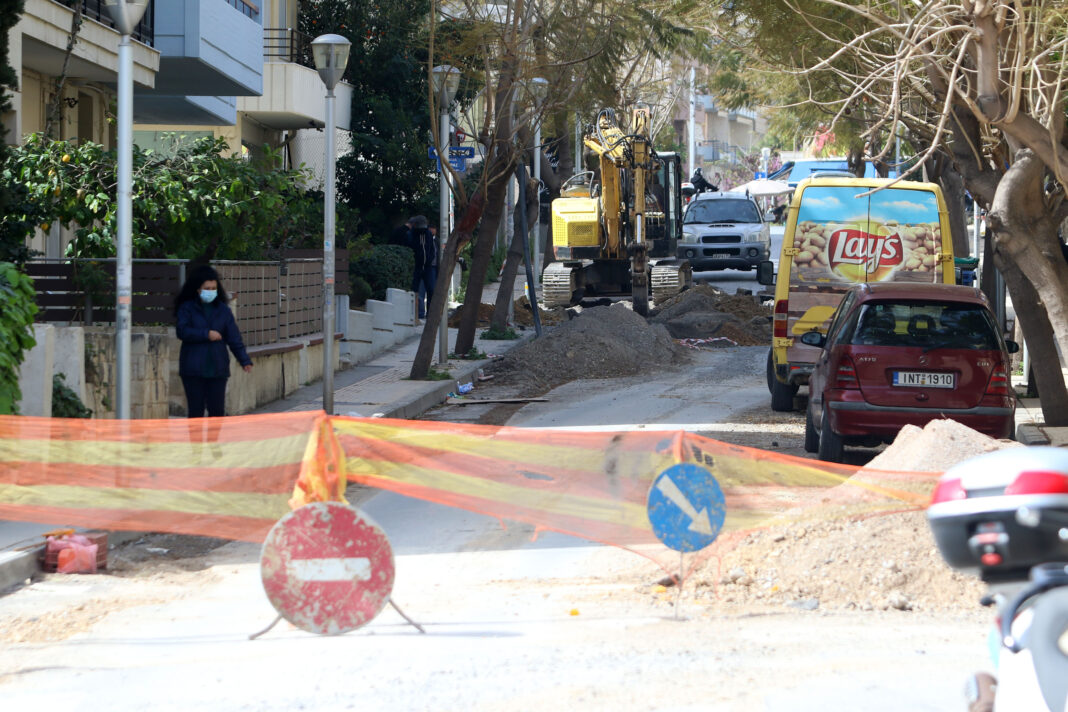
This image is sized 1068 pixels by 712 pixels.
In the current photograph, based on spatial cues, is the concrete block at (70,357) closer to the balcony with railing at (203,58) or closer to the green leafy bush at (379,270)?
the balcony with railing at (203,58)

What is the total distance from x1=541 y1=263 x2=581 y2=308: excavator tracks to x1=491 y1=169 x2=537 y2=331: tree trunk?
3859mm

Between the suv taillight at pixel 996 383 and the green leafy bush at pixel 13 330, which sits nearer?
the green leafy bush at pixel 13 330

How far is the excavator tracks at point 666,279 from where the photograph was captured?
31.2m

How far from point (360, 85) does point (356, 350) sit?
13545 mm

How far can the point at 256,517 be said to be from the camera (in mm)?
7410

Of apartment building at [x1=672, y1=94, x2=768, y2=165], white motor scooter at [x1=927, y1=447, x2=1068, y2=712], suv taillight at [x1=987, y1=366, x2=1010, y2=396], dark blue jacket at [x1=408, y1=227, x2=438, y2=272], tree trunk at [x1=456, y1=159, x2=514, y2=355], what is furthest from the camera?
apartment building at [x1=672, y1=94, x2=768, y2=165]

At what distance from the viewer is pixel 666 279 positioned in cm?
3119

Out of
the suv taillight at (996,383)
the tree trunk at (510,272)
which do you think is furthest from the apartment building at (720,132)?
the suv taillight at (996,383)

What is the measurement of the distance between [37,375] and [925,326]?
24.5 feet

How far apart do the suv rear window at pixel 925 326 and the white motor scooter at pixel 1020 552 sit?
27.6 ft

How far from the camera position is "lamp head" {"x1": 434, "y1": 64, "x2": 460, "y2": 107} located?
60.7ft

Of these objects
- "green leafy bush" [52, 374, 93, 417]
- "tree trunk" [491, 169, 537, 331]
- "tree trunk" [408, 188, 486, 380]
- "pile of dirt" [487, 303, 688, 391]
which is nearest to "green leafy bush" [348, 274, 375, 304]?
"tree trunk" [491, 169, 537, 331]

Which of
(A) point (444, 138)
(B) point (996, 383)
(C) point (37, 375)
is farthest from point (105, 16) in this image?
(B) point (996, 383)

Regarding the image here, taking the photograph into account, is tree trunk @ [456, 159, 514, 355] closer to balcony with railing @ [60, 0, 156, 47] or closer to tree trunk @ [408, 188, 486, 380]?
tree trunk @ [408, 188, 486, 380]
